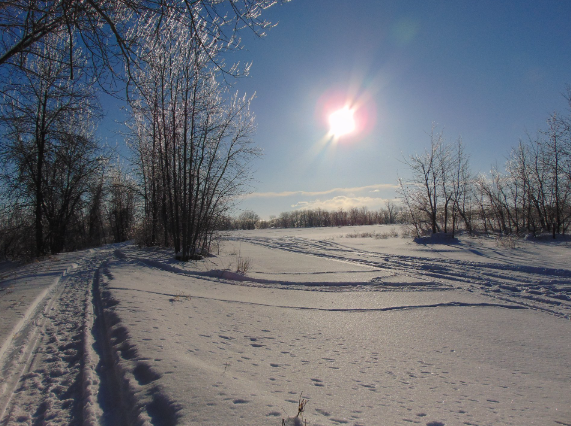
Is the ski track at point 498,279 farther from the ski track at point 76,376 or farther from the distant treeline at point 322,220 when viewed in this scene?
the distant treeline at point 322,220

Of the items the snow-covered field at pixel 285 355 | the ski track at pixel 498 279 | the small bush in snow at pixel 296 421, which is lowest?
the ski track at pixel 498 279

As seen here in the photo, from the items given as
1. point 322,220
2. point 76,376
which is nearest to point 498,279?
point 76,376

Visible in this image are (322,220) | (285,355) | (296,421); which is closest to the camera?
(296,421)

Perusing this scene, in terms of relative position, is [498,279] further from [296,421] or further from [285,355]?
[296,421]

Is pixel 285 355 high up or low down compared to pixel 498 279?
up

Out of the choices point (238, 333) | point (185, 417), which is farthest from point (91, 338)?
point (185, 417)

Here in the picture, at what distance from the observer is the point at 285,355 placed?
251 cm

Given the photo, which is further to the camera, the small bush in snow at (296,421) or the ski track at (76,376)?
the ski track at (76,376)

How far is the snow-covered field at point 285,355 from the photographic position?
169cm

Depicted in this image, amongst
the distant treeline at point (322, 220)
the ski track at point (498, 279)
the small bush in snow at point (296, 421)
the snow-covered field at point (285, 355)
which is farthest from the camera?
the distant treeline at point (322, 220)

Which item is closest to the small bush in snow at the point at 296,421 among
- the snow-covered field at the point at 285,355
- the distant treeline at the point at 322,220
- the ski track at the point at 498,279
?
the snow-covered field at the point at 285,355

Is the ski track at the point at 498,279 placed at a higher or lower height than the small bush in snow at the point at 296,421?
lower

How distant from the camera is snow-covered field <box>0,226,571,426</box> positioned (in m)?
1.69

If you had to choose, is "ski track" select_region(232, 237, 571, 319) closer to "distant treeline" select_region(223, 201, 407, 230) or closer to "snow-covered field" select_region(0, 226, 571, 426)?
"snow-covered field" select_region(0, 226, 571, 426)
